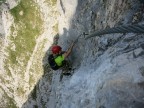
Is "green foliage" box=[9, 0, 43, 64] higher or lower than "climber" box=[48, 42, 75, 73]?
lower

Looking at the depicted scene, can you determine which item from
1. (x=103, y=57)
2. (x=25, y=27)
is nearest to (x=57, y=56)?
(x=103, y=57)

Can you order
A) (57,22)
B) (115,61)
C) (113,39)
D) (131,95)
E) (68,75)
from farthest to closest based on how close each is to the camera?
(57,22)
(68,75)
(113,39)
(115,61)
(131,95)

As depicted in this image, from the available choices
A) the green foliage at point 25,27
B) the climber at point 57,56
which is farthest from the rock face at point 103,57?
the green foliage at point 25,27

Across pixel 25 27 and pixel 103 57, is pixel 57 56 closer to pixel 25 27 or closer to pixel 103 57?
pixel 103 57

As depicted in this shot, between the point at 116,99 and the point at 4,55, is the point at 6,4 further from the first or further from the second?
the point at 116,99

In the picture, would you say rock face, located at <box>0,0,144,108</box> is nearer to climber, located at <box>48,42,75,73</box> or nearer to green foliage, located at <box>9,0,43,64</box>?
climber, located at <box>48,42,75,73</box>

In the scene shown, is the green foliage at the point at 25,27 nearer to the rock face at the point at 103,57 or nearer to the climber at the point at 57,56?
the rock face at the point at 103,57

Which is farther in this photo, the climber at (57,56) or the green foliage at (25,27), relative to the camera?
the green foliage at (25,27)

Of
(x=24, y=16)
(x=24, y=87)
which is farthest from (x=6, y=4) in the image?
(x=24, y=87)

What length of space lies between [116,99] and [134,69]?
1408 millimetres

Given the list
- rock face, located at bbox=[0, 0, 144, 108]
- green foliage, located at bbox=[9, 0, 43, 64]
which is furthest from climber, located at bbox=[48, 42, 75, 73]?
green foliage, located at bbox=[9, 0, 43, 64]

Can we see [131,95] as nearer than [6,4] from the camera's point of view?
Yes

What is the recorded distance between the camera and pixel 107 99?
11.2 meters

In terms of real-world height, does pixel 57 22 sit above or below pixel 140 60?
below
